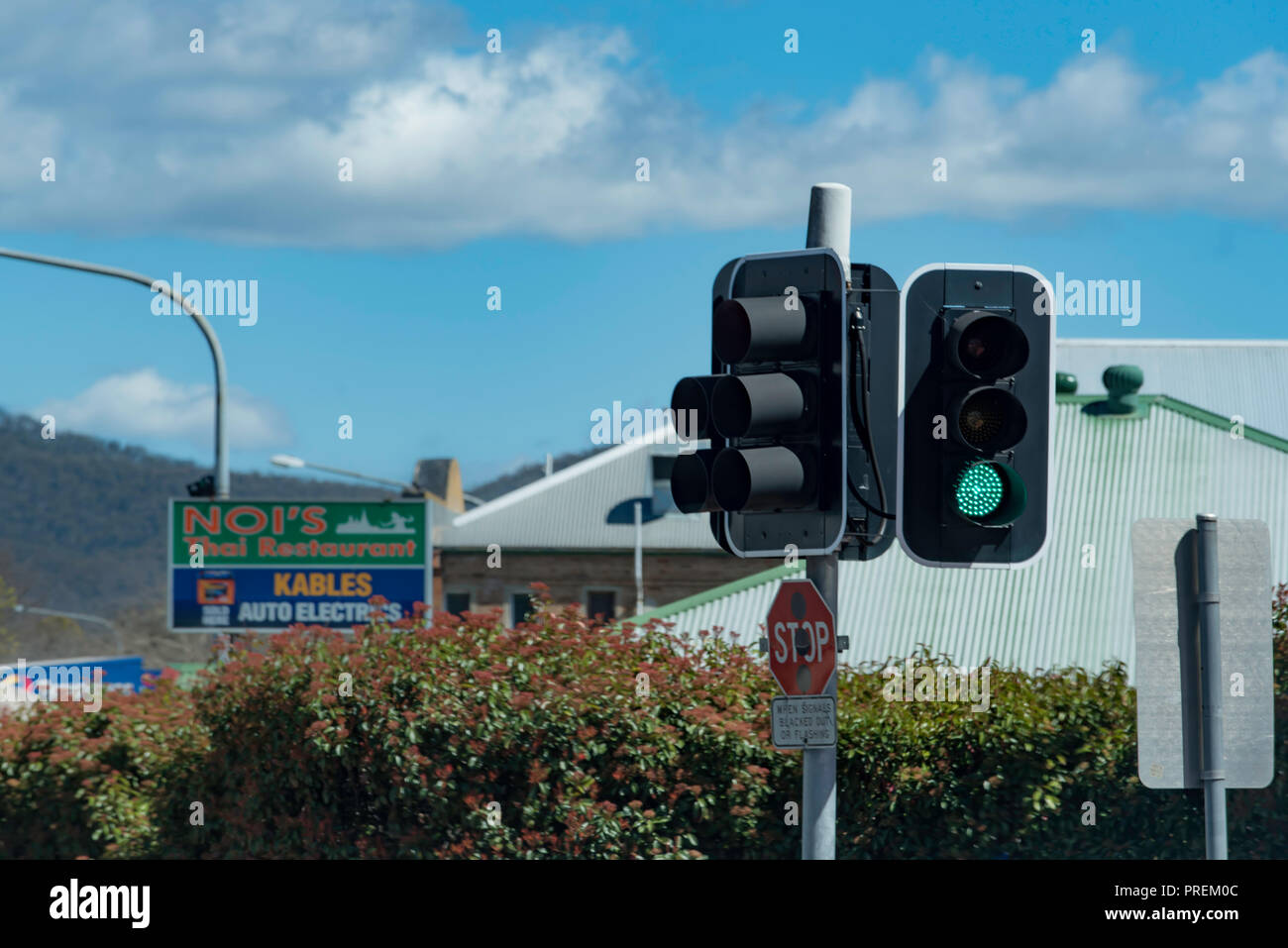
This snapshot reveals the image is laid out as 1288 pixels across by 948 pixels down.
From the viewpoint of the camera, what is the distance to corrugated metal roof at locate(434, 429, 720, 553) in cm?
5184

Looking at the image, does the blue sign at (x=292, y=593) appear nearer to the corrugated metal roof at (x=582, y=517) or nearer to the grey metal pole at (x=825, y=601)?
the grey metal pole at (x=825, y=601)

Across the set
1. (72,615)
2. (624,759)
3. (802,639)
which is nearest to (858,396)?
(802,639)

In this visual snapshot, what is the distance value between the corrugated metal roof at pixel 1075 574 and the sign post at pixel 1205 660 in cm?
1178

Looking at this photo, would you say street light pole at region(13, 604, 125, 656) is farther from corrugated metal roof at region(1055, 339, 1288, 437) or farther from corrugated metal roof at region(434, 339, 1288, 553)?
corrugated metal roof at region(1055, 339, 1288, 437)

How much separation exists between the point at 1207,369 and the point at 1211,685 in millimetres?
35376

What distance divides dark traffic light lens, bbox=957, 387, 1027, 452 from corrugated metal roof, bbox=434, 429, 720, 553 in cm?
4452

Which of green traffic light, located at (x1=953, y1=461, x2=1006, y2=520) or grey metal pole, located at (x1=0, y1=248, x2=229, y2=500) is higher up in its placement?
grey metal pole, located at (x1=0, y1=248, x2=229, y2=500)

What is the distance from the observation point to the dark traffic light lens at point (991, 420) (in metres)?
6.14

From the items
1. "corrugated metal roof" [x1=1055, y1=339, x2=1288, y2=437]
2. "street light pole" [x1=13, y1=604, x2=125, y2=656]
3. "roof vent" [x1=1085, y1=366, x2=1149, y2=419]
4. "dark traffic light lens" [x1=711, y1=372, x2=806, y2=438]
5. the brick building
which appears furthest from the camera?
"street light pole" [x1=13, y1=604, x2=125, y2=656]

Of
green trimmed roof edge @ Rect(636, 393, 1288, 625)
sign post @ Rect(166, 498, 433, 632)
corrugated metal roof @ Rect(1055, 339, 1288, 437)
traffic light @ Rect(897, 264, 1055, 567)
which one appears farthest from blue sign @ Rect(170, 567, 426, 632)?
corrugated metal roof @ Rect(1055, 339, 1288, 437)

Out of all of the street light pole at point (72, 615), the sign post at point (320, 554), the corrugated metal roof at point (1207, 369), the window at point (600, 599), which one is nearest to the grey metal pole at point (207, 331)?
the sign post at point (320, 554)
